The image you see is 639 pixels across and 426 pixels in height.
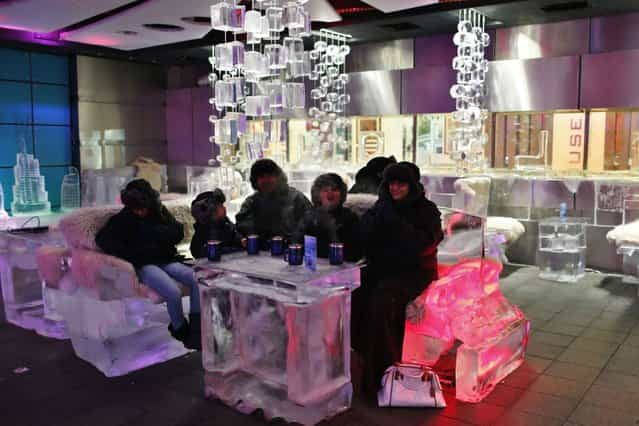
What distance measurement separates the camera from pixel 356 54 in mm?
8977

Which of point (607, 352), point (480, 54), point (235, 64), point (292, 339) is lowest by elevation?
point (607, 352)

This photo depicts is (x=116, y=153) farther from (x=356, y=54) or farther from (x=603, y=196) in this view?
(x=603, y=196)

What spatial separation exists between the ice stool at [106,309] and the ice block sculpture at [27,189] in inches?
219

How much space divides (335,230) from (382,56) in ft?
18.4

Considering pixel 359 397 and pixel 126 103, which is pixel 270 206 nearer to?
pixel 359 397

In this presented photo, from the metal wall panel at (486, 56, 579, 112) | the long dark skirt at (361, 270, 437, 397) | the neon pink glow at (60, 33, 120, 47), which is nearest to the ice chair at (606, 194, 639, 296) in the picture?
the metal wall panel at (486, 56, 579, 112)

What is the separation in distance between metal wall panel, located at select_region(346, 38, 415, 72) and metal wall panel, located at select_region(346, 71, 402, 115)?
195mm

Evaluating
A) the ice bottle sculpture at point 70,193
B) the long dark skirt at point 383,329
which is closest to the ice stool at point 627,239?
the long dark skirt at point 383,329

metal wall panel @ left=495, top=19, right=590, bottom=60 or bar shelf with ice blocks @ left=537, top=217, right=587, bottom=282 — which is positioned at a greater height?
metal wall panel @ left=495, top=19, right=590, bottom=60

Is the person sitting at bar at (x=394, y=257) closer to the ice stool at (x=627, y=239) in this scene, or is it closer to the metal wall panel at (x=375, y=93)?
the ice stool at (x=627, y=239)

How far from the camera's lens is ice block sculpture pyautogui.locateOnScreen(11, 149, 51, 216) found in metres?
9.02

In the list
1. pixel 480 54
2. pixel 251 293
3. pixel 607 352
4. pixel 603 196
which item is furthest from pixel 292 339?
pixel 480 54

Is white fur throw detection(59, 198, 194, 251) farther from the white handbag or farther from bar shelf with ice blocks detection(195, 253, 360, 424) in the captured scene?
the white handbag

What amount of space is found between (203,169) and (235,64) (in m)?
5.57
